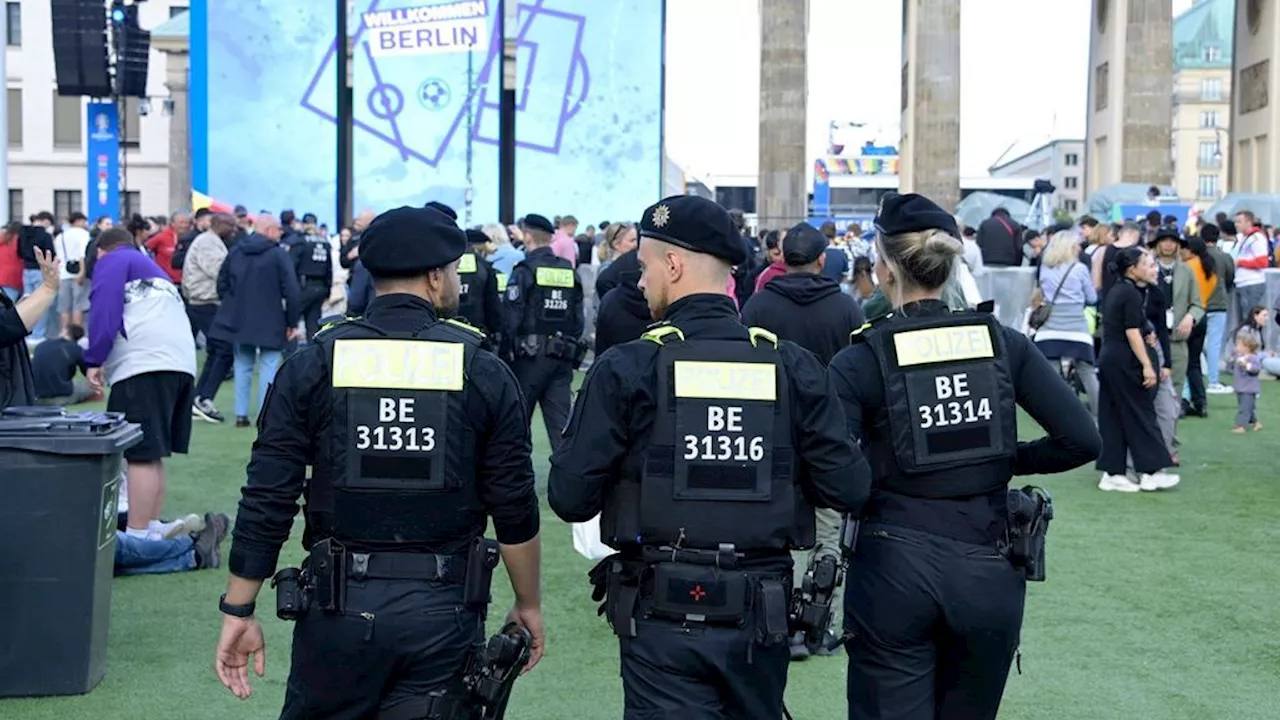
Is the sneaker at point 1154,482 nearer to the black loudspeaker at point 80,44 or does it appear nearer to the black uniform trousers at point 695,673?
the black uniform trousers at point 695,673

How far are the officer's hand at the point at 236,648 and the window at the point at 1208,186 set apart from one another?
135 m

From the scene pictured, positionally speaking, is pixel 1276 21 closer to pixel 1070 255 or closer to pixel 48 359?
pixel 1070 255

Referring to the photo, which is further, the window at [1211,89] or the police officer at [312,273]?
the window at [1211,89]

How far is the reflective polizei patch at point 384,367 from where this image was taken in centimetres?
445

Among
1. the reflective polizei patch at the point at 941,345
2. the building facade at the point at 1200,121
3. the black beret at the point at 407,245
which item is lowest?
the reflective polizei patch at the point at 941,345

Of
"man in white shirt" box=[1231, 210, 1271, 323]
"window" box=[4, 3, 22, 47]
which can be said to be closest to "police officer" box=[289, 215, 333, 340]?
"man in white shirt" box=[1231, 210, 1271, 323]

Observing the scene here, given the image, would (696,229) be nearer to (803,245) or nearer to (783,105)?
(803,245)

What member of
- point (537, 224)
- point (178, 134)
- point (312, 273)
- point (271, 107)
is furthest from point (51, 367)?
point (178, 134)

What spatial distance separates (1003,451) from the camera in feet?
15.9

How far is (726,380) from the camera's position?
14.5 ft

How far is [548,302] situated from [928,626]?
303 inches

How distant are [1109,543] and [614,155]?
108 ft

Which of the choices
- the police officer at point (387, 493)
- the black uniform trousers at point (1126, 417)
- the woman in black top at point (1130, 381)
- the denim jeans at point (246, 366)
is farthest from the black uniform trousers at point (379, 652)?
the denim jeans at point (246, 366)

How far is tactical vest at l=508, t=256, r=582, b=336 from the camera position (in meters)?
12.1
